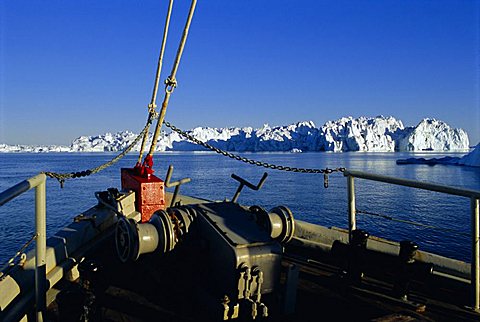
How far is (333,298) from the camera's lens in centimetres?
339

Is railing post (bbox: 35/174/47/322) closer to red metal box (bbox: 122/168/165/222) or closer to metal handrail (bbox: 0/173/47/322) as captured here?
metal handrail (bbox: 0/173/47/322)

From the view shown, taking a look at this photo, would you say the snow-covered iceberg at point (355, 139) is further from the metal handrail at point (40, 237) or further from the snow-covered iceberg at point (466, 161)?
the metal handrail at point (40, 237)

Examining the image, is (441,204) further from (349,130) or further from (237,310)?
(349,130)

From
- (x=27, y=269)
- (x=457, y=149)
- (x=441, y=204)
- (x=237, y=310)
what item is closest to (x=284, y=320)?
(x=237, y=310)

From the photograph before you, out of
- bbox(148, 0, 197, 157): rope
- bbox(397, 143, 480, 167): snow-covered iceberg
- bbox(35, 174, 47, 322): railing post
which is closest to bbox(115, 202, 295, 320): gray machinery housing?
bbox(35, 174, 47, 322): railing post

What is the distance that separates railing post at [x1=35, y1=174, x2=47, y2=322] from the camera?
2.75m

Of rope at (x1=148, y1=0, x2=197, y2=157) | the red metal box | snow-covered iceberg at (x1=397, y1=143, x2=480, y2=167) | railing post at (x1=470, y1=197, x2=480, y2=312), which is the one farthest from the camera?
snow-covered iceberg at (x1=397, y1=143, x2=480, y2=167)

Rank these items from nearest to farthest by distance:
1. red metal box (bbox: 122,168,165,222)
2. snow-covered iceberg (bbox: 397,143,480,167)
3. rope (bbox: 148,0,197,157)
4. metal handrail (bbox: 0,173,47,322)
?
metal handrail (bbox: 0,173,47,322) → rope (bbox: 148,0,197,157) → red metal box (bbox: 122,168,165,222) → snow-covered iceberg (bbox: 397,143,480,167)

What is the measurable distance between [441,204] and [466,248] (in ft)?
33.6

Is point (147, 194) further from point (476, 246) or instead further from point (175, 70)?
point (476, 246)

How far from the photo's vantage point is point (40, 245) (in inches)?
111

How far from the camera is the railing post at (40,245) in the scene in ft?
9.02

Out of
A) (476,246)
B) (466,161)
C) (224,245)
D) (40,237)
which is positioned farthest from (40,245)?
(466,161)

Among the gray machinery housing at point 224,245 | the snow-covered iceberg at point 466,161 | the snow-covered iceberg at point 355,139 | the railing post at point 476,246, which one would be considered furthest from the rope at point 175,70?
the snow-covered iceberg at point 355,139
